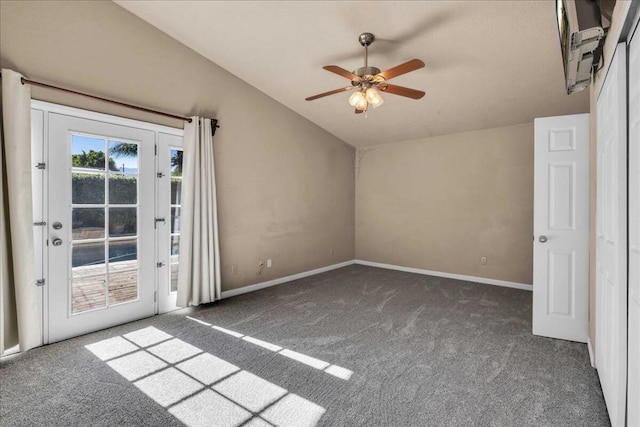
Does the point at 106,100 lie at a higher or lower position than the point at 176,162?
higher

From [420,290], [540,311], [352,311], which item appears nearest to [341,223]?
[420,290]

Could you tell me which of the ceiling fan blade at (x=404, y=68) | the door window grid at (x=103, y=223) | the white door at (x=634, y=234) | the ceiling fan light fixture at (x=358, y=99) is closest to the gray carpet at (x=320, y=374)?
the door window grid at (x=103, y=223)

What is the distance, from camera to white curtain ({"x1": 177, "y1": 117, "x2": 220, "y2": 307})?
3674 millimetres

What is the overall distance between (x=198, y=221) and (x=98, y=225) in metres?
0.99

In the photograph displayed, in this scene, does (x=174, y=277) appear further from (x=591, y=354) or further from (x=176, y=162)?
(x=591, y=354)

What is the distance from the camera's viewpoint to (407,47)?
3.27 metres

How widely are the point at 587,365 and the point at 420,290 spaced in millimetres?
2253

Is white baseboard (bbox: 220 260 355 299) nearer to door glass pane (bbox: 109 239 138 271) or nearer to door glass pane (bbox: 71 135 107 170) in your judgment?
door glass pane (bbox: 109 239 138 271)

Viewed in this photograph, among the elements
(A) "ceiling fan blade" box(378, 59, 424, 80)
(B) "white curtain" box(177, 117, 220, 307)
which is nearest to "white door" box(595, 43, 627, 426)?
(A) "ceiling fan blade" box(378, 59, 424, 80)

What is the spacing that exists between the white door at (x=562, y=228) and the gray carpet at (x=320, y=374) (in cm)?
25

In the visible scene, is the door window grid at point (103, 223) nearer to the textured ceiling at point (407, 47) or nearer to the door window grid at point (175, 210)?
the door window grid at point (175, 210)

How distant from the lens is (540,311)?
292 centimetres

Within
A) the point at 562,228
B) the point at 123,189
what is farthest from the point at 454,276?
the point at 123,189

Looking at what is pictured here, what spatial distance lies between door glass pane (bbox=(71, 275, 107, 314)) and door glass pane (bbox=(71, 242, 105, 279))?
7cm
